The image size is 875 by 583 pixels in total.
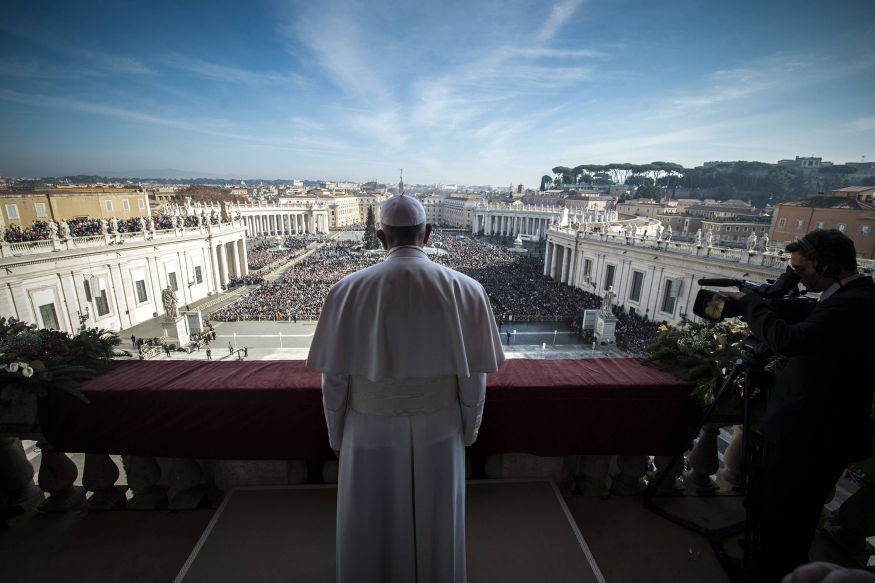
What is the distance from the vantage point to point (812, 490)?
86.1 inches

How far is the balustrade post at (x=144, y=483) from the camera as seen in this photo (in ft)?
9.45

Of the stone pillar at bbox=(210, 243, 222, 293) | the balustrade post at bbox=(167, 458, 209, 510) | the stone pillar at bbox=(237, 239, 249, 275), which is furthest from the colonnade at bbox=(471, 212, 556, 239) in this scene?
the balustrade post at bbox=(167, 458, 209, 510)

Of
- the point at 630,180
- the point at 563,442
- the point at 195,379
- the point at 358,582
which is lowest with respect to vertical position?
the point at 358,582

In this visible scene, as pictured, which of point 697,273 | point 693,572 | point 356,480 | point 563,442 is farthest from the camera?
point 697,273

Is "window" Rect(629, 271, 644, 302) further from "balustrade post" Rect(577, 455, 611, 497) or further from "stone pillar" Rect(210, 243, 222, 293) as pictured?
"stone pillar" Rect(210, 243, 222, 293)

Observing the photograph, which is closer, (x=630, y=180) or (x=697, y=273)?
(x=697, y=273)

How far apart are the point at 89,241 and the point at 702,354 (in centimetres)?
2802

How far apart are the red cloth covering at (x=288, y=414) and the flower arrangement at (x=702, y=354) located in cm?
11

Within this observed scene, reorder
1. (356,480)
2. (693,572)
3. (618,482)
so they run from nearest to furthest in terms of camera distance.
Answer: (356,480)
(693,572)
(618,482)

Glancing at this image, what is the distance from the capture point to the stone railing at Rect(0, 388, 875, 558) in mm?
2746

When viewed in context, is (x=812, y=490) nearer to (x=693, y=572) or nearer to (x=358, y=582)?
(x=693, y=572)

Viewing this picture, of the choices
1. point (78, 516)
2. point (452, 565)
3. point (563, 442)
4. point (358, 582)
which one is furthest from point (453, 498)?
point (78, 516)

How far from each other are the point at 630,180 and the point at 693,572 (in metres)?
128

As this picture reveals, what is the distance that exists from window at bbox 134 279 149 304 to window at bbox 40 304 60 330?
4928mm
